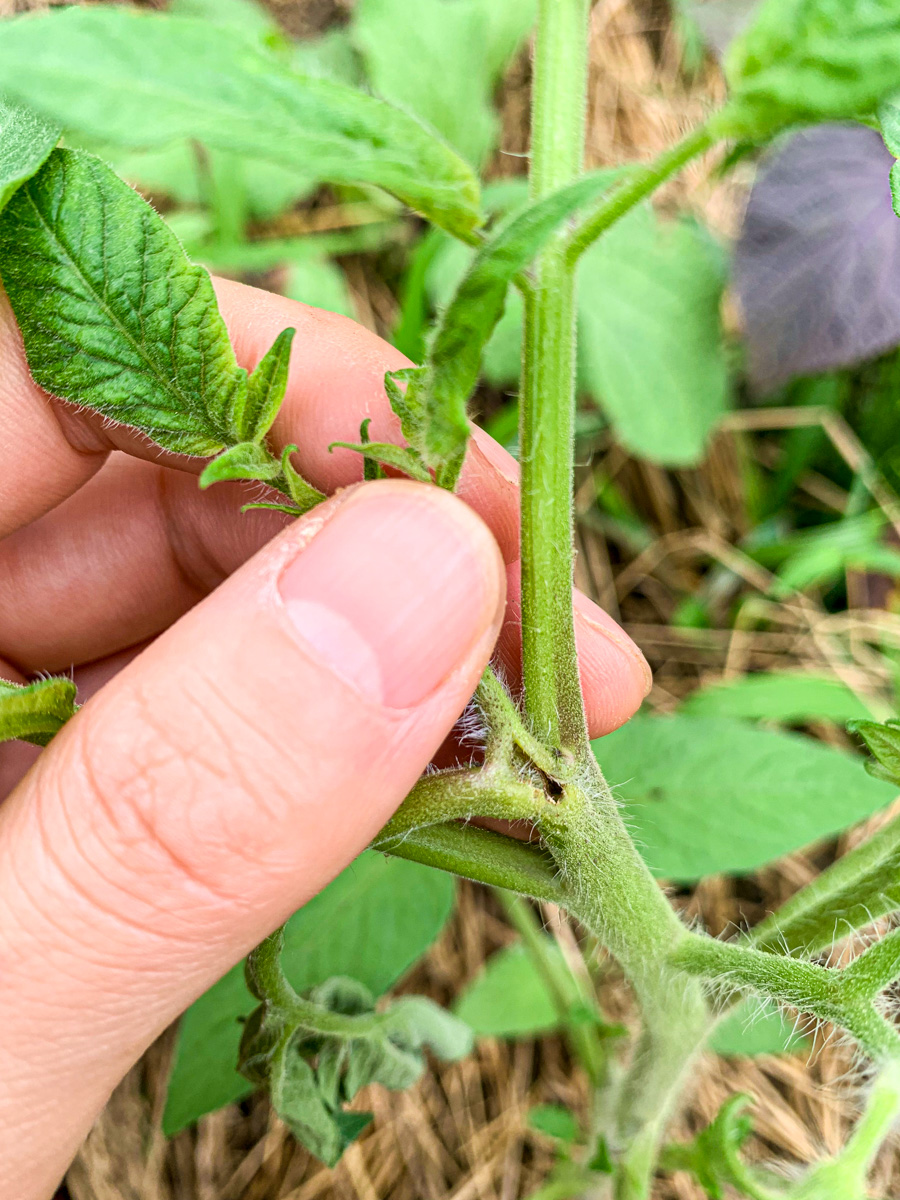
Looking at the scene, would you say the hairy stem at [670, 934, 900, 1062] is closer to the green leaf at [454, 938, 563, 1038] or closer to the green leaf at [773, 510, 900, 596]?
the green leaf at [454, 938, 563, 1038]

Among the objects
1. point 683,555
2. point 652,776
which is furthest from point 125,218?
point 683,555

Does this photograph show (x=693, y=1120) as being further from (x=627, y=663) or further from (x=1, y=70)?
(x=1, y=70)

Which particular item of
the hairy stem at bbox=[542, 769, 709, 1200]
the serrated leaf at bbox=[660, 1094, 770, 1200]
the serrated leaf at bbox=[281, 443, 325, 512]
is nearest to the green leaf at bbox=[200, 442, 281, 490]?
the serrated leaf at bbox=[281, 443, 325, 512]

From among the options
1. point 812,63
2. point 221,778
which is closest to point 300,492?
point 221,778

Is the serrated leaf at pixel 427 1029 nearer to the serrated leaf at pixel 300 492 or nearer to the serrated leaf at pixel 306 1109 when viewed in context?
the serrated leaf at pixel 306 1109

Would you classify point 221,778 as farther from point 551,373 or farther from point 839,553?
point 839,553
